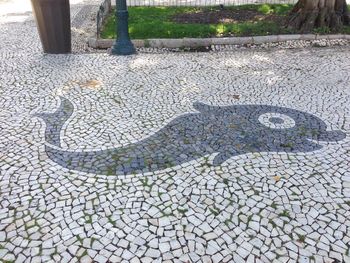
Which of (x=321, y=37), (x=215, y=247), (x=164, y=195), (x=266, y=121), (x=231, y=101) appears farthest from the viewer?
(x=321, y=37)

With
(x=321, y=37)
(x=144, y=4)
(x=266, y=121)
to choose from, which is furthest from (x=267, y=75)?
(x=144, y=4)

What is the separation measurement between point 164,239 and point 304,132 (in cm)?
264

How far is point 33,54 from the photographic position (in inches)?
318

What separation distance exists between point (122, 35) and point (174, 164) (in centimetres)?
481

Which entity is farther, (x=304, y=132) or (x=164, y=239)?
(x=304, y=132)

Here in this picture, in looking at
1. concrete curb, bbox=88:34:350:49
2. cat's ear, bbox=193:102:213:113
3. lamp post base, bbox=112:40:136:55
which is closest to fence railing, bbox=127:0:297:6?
concrete curb, bbox=88:34:350:49

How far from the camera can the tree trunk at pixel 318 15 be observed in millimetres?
9188

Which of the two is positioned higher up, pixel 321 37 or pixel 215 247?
pixel 321 37

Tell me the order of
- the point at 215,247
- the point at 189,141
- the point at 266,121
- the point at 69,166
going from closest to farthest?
the point at 215,247
the point at 69,166
the point at 189,141
the point at 266,121

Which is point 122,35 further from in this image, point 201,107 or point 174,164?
point 174,164

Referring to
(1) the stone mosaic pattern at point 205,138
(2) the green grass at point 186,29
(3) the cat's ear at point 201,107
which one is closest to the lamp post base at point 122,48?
(2) the green grass at point 186,29

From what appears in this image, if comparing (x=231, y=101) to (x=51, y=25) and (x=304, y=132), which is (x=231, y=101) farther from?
(x=51, y=25)

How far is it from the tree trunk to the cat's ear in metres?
4.90

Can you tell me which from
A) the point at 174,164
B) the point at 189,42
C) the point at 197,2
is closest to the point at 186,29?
the point at 189,42
